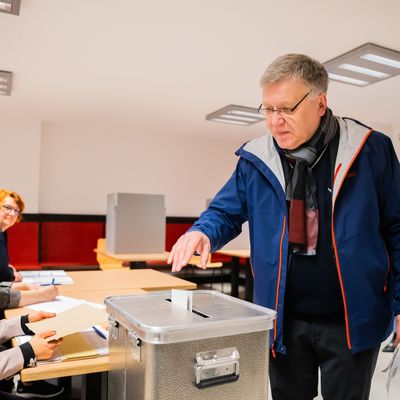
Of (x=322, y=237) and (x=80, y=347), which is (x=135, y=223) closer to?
(x=80, y=347)

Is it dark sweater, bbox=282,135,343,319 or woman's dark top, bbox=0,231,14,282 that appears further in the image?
woman's dark top, bbox=0,231,14,282

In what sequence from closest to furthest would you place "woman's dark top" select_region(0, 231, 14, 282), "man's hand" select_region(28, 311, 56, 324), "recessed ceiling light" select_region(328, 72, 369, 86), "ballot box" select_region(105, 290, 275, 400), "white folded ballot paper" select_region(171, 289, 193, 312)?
"ballot box" select_region(105, 290, 275, 400), "white folded ballot paper" select_region(171, 289, 193, 312), "man's hand" select_region(28, 311, 56, 324), "woman's dark top" select_region(0, 231, 14, 282), "recessed ceiling light" select_region(328, 72, 369, 86)

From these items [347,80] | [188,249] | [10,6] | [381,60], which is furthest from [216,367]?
[347,80]

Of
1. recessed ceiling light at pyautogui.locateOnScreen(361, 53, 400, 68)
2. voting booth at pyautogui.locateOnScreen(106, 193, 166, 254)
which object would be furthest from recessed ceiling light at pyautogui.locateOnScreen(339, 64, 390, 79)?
voting booth at pyautogui.locateOnScreen(106, 193, 166, 254)

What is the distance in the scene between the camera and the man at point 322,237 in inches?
43.5

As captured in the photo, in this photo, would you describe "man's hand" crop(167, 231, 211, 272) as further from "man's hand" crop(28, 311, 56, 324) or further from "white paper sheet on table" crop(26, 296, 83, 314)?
"white paper sheet on table" crop(26, 296, 83, 314)

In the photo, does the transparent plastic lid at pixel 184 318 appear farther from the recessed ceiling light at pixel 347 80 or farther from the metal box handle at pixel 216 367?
the recessed ceiling light at pixel 347 80

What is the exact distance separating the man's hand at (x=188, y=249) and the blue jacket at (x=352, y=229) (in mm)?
83

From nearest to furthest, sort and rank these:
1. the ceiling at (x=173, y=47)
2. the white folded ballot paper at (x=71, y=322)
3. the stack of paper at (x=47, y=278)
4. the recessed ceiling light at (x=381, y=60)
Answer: the white folded ballot paper at (x=71, y=322), the stack of paper at (x=47, y=278), the ceiling at (x=173, y=47), the recessed ceiling light at (x=381, y=60)

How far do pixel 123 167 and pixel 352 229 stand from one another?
18.9ft

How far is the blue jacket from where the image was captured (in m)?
1.09

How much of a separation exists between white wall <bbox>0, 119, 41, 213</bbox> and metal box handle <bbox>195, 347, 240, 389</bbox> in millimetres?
5635

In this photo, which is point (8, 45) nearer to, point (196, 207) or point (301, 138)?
point (301, 138)

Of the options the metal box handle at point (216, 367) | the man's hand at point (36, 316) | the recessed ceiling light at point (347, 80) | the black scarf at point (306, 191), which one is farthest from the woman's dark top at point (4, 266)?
the recessed ceiling light at point (347, 80)
